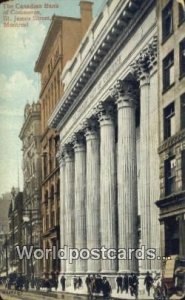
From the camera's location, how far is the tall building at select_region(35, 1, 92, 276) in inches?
618

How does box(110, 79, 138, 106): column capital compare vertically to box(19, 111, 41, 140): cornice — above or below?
above

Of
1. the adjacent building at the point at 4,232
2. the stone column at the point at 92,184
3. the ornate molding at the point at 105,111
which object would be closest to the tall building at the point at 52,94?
the stone column at the point at 92,184

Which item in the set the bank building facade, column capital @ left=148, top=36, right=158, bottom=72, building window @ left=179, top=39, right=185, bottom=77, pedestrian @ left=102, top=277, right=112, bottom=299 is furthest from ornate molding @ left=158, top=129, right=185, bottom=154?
pedestrian @ left=102, top=277, right=112, bottom=299

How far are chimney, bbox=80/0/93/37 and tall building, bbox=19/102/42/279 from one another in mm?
1743

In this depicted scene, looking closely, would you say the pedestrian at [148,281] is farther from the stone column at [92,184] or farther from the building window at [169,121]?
the building window at [169,121]

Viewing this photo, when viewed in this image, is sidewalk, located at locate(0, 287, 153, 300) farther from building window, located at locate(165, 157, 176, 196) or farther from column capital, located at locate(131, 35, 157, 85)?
column capital, located at locate(131, 35, 157, 85)

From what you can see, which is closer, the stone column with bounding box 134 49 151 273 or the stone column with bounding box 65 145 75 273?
the stone column with bounding box 134 49 151 273

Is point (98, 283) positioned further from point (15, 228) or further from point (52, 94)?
point (52, 94)

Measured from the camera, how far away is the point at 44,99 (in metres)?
16.9

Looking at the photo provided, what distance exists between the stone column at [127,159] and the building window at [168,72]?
250cm

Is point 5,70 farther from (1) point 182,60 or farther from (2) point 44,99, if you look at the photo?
(1) point 182,60

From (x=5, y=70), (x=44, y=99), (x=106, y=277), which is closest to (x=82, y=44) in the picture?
(x=44, y=99)

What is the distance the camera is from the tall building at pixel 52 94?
618 inches

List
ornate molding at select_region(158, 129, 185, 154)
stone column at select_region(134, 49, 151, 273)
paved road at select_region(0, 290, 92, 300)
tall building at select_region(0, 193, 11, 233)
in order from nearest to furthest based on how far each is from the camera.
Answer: ornate molding at select_region(158, 129, 185, 154) < paved road at select_region(0, 290, 92, 300) < tall building at select_region(0, 193, 11, 233) < stone column at select_region(134, 49, 151, 273)
